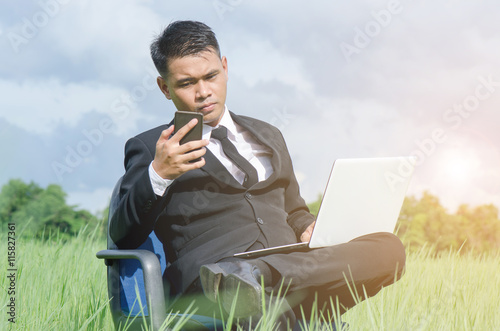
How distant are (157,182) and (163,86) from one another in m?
0.68

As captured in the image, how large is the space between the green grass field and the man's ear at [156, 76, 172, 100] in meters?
1.02

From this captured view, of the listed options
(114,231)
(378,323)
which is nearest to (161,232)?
(114,231)

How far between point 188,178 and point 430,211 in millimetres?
3806

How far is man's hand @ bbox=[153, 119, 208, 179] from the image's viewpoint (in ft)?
6.86

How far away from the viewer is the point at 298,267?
1997 millimetres

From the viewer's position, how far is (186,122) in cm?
218

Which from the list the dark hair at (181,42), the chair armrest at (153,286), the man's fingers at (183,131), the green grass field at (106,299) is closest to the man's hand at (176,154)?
the man's fingers at (183,131)

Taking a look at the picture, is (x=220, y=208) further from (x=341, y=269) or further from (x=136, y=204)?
(x=341, y=269)

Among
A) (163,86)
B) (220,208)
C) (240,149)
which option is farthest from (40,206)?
(220,208)

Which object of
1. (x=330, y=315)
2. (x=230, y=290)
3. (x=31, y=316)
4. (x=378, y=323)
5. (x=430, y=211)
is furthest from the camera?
(x=430, y=211)

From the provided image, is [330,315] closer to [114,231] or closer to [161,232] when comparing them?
[161,232]

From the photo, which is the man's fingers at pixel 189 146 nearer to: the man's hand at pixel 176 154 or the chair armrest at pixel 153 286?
the man's hand at pixel 176 154

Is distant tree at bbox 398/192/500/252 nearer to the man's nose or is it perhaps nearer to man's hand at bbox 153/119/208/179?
the man's nose

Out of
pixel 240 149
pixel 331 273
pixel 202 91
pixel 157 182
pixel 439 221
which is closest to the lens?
pixel 331 273
